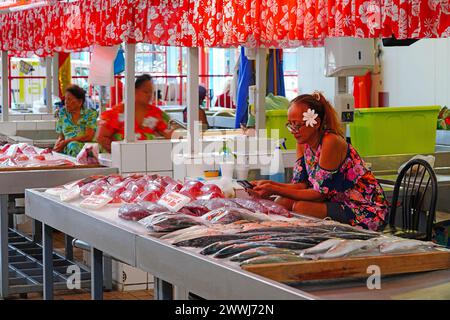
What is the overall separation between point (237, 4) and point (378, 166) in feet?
5.70

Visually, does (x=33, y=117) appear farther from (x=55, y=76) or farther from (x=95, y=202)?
(x=95, y=202)

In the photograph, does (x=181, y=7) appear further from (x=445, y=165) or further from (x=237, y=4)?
(x=445, y=165)

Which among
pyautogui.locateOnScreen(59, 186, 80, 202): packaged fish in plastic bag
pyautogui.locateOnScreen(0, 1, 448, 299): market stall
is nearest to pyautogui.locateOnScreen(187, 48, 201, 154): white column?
pyautogui.locateOnScreen(0, 1, 448, 299): market stall

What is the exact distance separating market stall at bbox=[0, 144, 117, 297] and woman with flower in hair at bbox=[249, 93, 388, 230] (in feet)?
6.98

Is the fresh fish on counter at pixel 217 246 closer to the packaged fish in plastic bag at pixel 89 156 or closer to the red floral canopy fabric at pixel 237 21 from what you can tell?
the red floral canopy fabric at pixel 237 21

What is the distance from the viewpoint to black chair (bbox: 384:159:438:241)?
523 centimetres

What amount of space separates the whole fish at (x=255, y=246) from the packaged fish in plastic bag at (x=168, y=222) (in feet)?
1.75

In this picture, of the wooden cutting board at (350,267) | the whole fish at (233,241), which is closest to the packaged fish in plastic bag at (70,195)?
the whole fish at (233,241)

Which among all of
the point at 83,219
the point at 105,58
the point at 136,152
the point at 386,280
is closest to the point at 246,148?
the point at 136,152

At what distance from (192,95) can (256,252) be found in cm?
353

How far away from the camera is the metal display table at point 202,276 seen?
310 centimetres

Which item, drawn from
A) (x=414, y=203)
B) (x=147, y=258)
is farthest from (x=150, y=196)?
(x=414, y=203)

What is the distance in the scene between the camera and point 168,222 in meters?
3.96

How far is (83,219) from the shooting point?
4.57 meters
